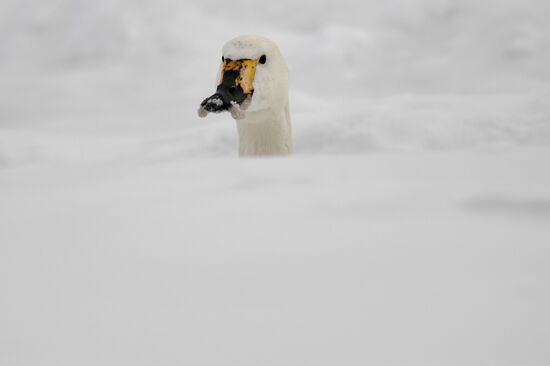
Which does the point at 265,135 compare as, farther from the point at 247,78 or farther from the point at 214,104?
the point at 214,104

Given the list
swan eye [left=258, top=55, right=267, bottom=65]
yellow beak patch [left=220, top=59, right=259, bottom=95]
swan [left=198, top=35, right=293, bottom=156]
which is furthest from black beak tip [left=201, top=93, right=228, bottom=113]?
swan eye [left=258, top=55, right=267, bottom=65]

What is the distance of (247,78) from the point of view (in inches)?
75.5

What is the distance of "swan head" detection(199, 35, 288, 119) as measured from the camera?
6.11 ft

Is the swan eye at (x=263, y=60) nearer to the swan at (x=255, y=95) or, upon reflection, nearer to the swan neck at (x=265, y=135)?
the swan at (x=255, y=95)

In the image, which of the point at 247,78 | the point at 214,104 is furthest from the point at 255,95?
the point at 214,104

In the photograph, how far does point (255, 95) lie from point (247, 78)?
7 cm

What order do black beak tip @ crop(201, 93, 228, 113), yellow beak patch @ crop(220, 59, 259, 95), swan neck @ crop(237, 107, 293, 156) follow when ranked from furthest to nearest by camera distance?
swan neck @ crop(237, 107, 293, 156) → yellow beak patch @ crop(220, 59, 259, 95) → black beak tip @ crop(201, 93, 228, 113)

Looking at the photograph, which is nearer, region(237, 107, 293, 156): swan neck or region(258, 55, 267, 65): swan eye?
region(258, 55, 267, 65): swan eye

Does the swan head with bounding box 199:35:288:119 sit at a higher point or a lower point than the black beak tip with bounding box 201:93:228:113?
higher

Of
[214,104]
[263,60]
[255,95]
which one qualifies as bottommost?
[214,104]

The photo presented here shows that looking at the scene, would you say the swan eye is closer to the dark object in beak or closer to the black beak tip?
the dark object in beak

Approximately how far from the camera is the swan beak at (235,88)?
1.82 m

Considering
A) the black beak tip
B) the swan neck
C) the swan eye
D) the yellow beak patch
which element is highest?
the swan eye

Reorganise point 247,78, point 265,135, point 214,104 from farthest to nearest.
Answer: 1. point 265,135
2. point 247,78
3. point 214,104
